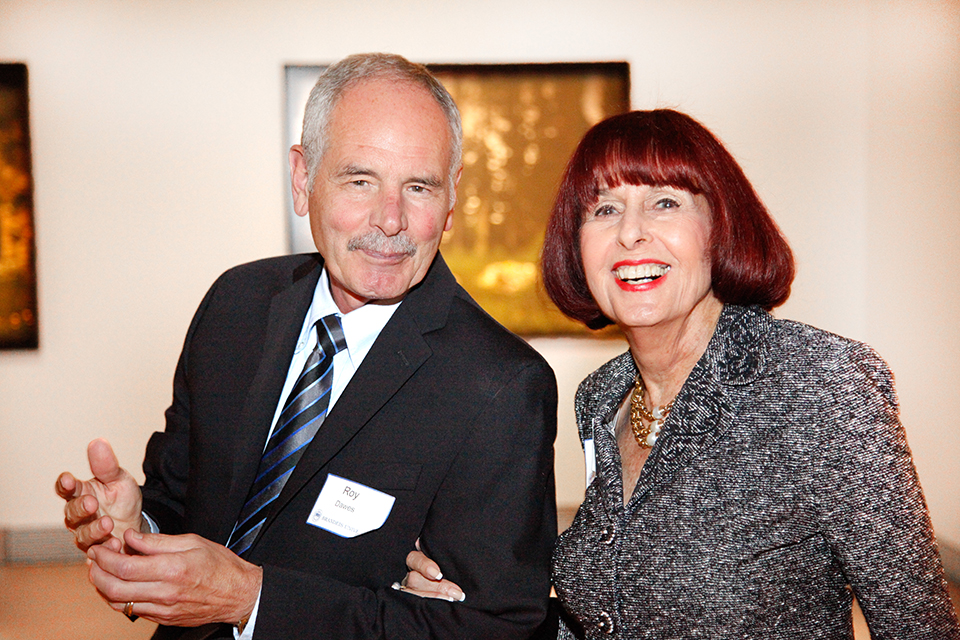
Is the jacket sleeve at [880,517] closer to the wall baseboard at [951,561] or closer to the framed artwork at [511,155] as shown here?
the wall baseboard at [951,561]

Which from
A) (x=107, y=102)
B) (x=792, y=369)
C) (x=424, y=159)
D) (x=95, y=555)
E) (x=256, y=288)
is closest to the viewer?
(x=95, y=555)

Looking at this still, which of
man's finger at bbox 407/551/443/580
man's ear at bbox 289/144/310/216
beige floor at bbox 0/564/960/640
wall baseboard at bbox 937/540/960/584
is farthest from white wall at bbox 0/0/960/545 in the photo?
man's finger at bbox 407/551/443/580

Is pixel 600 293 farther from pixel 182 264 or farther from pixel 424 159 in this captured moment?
pixel 182 264

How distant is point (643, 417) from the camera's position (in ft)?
6.20

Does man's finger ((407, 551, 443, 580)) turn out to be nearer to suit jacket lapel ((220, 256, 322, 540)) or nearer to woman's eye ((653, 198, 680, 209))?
suit jacket lapel ((220, 256, 322, 540))

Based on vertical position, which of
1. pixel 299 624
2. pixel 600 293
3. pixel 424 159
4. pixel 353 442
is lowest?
pixel 299 624

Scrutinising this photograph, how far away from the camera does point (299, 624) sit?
4.71ft

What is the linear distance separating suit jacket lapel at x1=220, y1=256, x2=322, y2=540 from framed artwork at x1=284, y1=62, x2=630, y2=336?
2641 millimetres

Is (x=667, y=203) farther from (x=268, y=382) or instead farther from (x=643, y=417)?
(x=268, y=382)

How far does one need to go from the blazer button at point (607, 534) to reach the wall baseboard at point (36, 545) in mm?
4027

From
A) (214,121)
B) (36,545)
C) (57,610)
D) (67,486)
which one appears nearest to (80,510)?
(67,486)

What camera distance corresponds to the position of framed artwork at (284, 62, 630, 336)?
15.0 feet

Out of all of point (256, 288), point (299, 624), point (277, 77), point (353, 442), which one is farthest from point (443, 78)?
point (299, 624)

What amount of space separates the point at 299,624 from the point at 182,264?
3523mm
